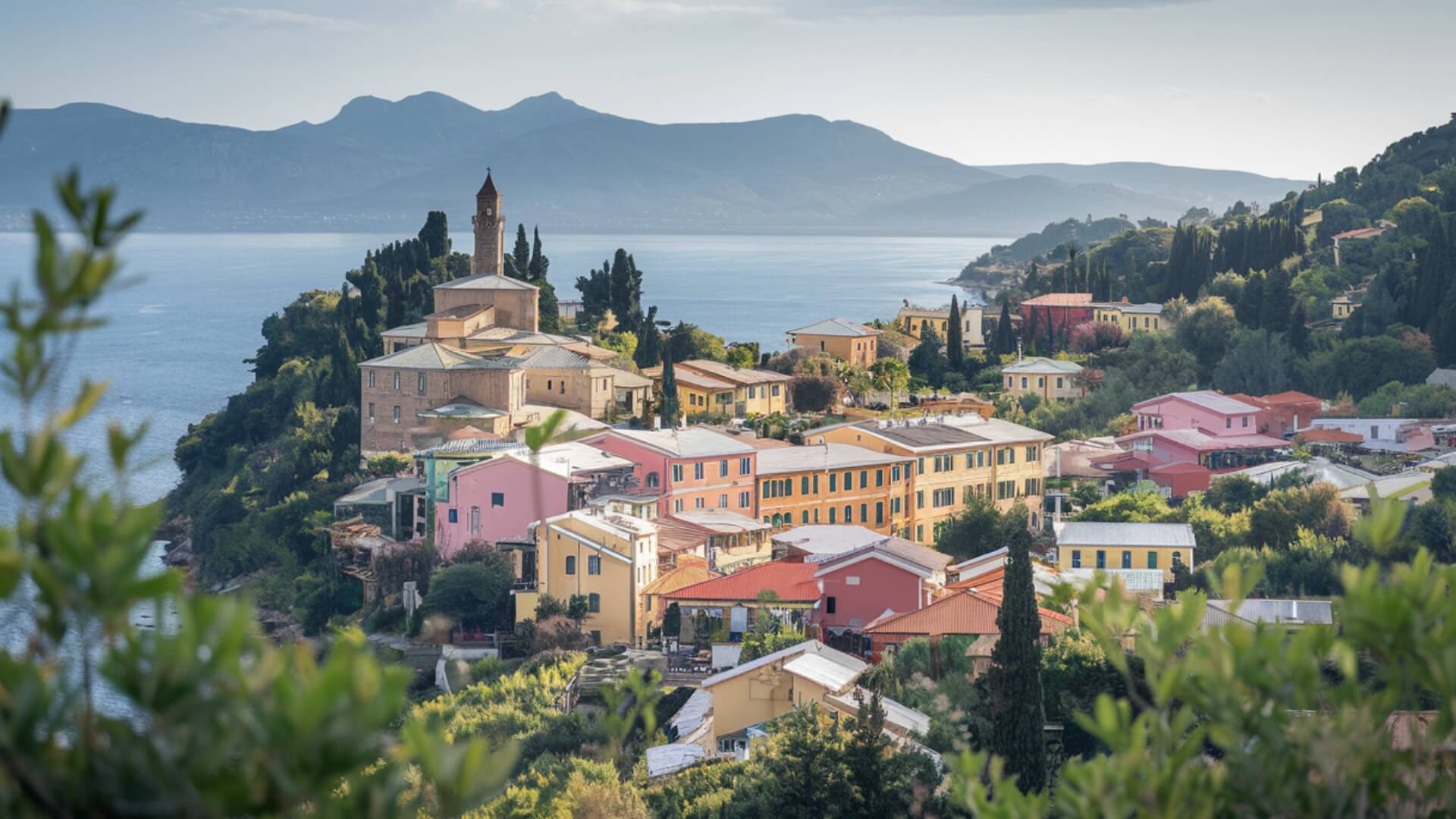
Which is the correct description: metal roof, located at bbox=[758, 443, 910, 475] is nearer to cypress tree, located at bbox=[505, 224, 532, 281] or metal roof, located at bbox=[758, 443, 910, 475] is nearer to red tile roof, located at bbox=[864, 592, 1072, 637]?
red tile roof, located at bbox=[864, 592, 1072, 637]

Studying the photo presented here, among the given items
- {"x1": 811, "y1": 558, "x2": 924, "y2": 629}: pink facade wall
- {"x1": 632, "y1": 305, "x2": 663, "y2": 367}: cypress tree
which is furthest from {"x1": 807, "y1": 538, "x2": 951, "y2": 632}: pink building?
{"x1": 632, "y1": 305, "x2": 663, "y2": 367}: cypress tree

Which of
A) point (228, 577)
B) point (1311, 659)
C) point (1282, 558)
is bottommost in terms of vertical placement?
point (228, 577)

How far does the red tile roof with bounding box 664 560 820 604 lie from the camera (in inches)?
964

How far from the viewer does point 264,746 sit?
3131 millimetres

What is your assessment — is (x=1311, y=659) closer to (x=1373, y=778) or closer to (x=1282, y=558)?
A: (x=1373, y=778)

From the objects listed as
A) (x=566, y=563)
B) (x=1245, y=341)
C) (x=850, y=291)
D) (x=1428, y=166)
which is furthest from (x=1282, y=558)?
(x=850, y=291)

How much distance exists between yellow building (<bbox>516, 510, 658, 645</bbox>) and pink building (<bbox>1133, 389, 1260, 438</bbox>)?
2081cm

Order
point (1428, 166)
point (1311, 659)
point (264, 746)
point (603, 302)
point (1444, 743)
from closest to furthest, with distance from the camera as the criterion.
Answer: point (264, 746)
point (1311, 659)
point (1444, 743)
point (603, 302)
point (1428, 166)

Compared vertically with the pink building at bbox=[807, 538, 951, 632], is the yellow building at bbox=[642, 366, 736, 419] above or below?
above

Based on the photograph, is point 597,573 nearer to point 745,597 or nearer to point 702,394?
point 745,597

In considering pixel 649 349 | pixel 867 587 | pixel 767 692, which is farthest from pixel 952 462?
pixel 767 692

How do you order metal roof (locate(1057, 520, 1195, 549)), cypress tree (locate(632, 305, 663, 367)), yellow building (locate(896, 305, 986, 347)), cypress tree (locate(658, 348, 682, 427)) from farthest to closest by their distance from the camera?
yellow building (locate(896, 305, 986, 347)) < cypress tree (locate(632, 305, 663, 367)) < cypress tree (locate(658, 348, 682, 427)) < metal roof (locate(1057, 520, 1195, 549))

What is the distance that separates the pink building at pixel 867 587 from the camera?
2486 centimetres

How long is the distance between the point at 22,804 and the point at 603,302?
46.7 meters
